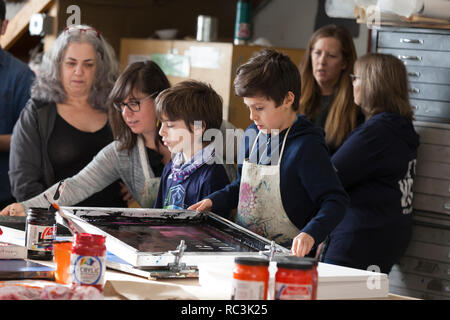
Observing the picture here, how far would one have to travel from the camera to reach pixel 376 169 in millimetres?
3129

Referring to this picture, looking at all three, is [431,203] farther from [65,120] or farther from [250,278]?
[250,278]

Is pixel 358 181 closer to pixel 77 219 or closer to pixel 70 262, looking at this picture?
pixel 77 219

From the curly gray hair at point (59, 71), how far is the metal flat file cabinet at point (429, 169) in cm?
150

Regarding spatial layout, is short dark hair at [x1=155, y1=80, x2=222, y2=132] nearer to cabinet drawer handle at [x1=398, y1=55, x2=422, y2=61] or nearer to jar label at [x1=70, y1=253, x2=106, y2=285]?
jar label at [x1=70, y1=253, x2=106, y2=285]

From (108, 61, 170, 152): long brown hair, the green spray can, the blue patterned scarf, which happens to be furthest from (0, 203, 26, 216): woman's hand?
the green spray can

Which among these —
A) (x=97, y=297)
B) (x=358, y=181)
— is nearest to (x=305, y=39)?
(x=358, y=181)

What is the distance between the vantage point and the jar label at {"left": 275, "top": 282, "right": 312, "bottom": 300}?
1321 mm

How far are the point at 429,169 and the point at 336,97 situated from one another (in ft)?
1.89

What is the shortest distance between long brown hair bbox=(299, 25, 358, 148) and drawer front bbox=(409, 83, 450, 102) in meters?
0.33

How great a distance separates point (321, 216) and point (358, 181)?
47.4 inches

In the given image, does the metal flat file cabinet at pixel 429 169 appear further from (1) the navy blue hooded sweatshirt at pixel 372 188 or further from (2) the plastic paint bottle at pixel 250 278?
(2) the plastic paint bottle at pixel 250 278

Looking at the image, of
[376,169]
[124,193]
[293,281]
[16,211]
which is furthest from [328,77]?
[293,281]

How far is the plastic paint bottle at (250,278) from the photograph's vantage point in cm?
132

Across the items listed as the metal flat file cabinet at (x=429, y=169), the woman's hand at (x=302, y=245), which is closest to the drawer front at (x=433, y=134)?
the metal flat file cabinet at (x=429, y=169)
